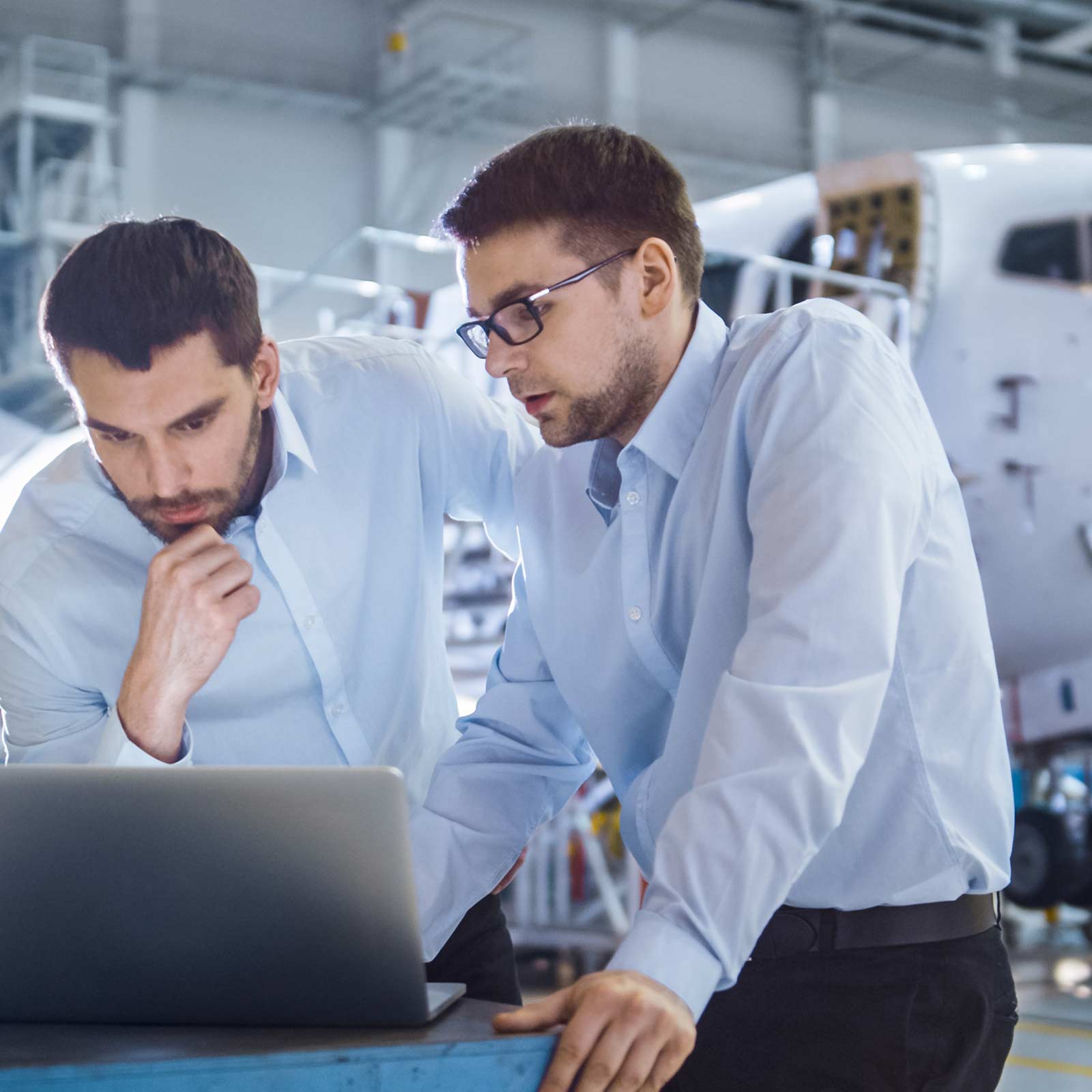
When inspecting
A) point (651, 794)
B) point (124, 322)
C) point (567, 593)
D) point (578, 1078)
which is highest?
point (124, 322)

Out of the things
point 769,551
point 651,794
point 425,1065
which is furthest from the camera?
point 651,794

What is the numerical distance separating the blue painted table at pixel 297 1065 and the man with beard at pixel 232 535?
28.2 inches

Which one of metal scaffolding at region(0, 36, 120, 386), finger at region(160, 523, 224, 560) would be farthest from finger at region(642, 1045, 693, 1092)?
metal scaffolding at region(0, 36, 120, 386)

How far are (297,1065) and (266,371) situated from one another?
1228mm

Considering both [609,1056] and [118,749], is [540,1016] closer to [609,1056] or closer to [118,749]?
[609,1056]

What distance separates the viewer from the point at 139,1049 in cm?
110

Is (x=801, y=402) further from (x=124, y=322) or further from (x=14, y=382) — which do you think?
(x=14, y=382)

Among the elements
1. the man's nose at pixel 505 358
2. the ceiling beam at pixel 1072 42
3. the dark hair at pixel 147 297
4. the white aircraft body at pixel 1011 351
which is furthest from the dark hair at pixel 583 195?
the ceiling beam at pixel 1072 42

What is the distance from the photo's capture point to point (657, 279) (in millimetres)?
1674

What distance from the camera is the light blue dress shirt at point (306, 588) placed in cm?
206

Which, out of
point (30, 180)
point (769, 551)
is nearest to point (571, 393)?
point (769, 551)

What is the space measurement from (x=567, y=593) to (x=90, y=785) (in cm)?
76

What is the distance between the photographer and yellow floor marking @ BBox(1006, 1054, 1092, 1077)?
4727mm

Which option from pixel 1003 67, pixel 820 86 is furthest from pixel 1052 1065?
pixel 1003 67
